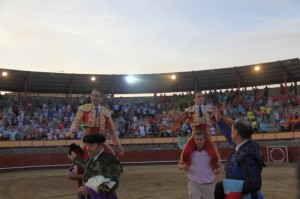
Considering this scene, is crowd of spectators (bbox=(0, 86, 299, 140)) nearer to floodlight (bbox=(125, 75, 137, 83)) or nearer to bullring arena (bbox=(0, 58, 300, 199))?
bullring arena (bbox=(0, 58, 300, 199))

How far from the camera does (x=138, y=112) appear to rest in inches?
1009

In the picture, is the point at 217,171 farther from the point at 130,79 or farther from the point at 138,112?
the point at 130,79

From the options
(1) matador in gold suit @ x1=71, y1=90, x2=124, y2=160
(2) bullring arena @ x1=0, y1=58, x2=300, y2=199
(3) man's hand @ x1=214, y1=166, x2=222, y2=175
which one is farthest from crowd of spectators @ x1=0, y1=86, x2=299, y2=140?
(3) man's hand @ x1=214, y1=166, x2=222, y2=175

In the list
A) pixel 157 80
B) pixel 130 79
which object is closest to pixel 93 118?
pixel 130 79

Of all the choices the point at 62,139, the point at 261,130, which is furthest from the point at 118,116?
the point at 261,130

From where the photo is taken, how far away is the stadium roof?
2423cm

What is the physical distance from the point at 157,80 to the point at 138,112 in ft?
9.25

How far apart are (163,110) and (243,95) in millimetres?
5401

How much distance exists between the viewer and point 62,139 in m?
21.3

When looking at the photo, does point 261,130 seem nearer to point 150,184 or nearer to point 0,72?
point 150,184

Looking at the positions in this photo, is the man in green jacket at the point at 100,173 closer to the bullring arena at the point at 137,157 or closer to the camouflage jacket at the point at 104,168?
the camouflage jacket at the point at 104,168

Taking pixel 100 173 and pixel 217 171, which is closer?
pixel 100 173

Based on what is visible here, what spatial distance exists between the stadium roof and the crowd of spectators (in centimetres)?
66

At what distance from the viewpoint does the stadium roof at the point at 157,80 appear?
2423cm
